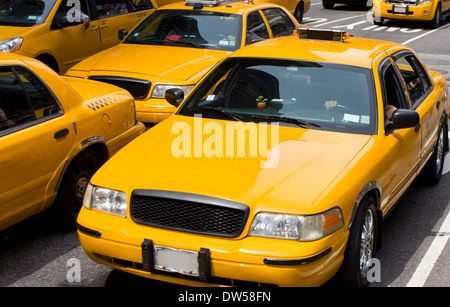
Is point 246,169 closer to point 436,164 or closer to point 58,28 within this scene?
point 436,164

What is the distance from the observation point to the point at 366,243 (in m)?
4.89

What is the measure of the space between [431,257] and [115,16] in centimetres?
732

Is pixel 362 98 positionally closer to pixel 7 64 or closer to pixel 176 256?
pixel 176 256

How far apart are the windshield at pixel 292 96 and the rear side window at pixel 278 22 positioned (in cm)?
437

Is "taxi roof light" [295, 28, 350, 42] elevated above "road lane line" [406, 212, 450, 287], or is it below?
above

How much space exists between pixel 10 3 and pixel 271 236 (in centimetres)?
732

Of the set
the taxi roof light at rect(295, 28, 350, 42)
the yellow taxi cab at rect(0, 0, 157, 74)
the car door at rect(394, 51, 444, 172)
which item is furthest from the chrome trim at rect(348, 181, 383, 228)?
the yellow taxi cab at rect(0, 0, 157, 74)

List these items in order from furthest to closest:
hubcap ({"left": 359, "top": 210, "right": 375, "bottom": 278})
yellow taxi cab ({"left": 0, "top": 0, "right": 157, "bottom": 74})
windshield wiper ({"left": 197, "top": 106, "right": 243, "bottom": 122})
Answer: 1. yellow taxi cab ({"left": 0, "top": 0, "right": 157, "bottom": 74})
2. windshield wiper ({"left": 197, "top": 106, "right": 243, "bottom": 122})
3. hubcap ({"left": 359, "top": 210, "right": 375, "bottom": 278})

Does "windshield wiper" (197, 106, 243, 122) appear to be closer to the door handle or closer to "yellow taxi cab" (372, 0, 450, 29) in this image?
the door handle

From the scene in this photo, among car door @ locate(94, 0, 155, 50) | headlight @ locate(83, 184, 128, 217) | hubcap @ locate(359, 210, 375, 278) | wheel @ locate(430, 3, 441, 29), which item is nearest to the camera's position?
headlight @ locate(83, 184, 128, 217)

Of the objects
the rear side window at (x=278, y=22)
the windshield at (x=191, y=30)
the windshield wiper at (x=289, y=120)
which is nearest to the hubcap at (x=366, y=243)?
the windshield wiper at (x=289, y=120)

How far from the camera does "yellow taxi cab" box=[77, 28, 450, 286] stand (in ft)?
13.7

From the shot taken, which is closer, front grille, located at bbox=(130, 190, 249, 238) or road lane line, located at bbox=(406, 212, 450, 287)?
front grille, located at bbox=(130, 190, 249, 238)

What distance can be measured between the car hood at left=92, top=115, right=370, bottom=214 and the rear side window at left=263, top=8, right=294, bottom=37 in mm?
5209
